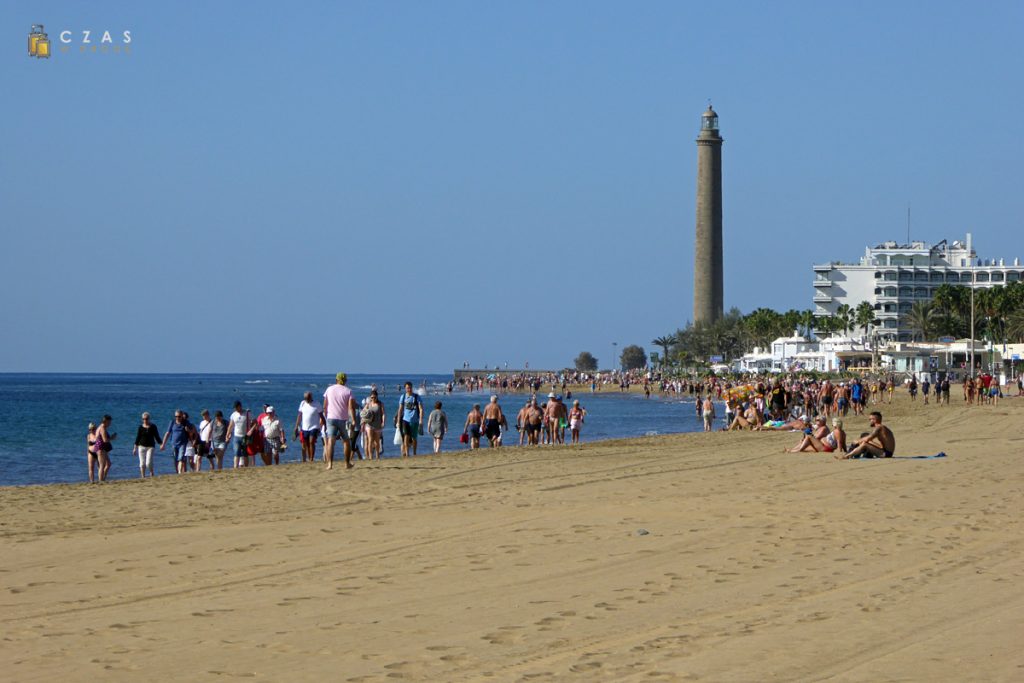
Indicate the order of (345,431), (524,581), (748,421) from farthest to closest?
(748,421)
(345,431)
(524,581)

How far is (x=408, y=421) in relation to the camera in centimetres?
2166

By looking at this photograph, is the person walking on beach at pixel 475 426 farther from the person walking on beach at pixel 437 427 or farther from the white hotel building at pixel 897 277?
the white hotel building at pixel 897 277

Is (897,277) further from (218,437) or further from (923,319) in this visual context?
(218,437)

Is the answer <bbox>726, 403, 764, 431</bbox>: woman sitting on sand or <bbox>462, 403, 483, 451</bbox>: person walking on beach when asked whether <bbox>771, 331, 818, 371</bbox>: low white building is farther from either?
<bbox>462, 403, 483, 451</bbox>: person walking on beach

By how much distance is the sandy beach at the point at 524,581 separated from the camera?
20.9 ft

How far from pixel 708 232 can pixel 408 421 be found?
103005 mm

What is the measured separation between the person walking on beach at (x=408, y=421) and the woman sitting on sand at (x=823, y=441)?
620 centimetres

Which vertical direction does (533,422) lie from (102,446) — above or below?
above

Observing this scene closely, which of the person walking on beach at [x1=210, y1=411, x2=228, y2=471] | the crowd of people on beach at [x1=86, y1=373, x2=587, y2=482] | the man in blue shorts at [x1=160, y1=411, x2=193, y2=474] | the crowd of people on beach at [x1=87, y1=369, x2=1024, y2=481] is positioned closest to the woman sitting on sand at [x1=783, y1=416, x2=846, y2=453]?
the crowd of people on beach at [x1=87, y1=369, x2=1024, y2=481]

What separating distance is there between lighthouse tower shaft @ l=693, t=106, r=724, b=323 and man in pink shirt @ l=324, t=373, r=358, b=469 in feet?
351

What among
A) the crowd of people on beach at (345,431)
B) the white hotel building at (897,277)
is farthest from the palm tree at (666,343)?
the crowd of people on beach at (345,431)

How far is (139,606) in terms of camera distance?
7.70 metres

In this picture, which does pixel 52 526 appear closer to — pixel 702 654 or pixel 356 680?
pixel 356 680

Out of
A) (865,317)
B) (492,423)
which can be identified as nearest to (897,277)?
(865,317)
